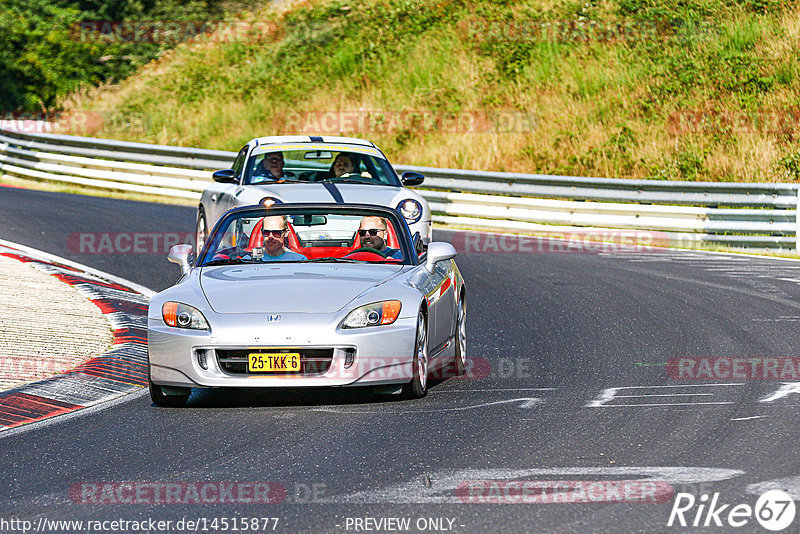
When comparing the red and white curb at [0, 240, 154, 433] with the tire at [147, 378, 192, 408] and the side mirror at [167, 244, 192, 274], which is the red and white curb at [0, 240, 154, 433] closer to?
the tire at [147, 378, 192, 408]

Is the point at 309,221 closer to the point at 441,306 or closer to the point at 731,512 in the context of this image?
the point at 441,306

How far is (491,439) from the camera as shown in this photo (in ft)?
23.6

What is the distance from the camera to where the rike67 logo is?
5.39 m

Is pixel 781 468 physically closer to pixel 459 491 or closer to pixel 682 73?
pixel 459 491

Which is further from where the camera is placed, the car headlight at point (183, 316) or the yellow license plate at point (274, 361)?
the car headlight at point (183, 316)

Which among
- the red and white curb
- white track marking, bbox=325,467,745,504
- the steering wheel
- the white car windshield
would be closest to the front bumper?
the red and white curb

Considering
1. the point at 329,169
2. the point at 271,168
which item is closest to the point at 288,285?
the point at 271,168

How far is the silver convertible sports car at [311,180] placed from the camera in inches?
533

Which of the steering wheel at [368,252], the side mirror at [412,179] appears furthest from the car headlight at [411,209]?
the steering wheel at [368,252]

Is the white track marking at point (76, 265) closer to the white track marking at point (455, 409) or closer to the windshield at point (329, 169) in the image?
the windshield at point (329, 169)

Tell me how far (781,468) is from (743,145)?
19.2 m

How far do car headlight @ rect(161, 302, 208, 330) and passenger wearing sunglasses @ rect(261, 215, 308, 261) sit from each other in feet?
3.76

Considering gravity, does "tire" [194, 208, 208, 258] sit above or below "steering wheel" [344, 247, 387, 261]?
below

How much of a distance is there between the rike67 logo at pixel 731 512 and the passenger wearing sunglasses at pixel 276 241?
4351mm
